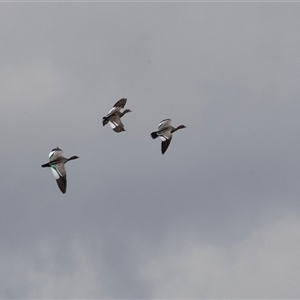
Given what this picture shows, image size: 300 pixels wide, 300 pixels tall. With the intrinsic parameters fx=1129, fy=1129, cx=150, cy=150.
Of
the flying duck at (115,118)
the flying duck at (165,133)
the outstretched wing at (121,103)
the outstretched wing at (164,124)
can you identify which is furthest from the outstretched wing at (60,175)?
the outstretched wing at (121,103)

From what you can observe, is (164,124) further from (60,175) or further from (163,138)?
(60,175)

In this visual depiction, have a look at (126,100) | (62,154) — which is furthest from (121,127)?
(62,154)

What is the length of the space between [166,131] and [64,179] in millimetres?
16510

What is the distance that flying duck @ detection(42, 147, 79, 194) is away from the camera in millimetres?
121875

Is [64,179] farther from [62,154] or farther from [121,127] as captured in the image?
[121,127]

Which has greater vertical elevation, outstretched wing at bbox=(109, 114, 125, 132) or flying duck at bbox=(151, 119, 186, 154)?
outstretched wing at bbox=(109, 114, 125, 132)

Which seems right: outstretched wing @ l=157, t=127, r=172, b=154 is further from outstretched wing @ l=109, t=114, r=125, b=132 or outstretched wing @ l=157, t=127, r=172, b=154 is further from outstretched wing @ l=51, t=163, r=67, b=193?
outstretched wing @ l=51, t=163, r=67, b=193

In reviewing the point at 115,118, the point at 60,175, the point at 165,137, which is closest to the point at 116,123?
the point at 115,118

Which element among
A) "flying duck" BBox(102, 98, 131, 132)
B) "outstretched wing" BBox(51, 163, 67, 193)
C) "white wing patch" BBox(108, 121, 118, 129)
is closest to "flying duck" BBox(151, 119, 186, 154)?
"flying duck" BBox(102, 98, 131, 132)

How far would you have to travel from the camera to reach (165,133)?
436ft

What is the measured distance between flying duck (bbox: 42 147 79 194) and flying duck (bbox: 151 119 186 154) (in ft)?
41.3

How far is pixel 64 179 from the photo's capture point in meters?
122

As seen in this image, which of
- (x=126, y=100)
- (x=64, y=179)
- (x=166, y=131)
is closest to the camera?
(x=64, y=179)

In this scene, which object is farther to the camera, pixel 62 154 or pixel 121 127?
pixel 121 127
